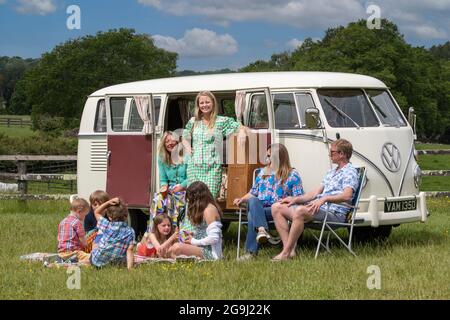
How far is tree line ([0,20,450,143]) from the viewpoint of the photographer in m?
50.0

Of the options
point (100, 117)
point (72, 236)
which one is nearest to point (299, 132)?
point (72, 236)

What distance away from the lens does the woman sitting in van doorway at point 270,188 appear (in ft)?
32.1

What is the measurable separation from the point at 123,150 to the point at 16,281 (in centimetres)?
394

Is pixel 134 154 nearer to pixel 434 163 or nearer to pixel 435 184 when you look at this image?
pixel 435 184

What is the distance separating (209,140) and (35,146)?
34576 mm

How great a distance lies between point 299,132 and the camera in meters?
10.5

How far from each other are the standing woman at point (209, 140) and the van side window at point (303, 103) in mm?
763

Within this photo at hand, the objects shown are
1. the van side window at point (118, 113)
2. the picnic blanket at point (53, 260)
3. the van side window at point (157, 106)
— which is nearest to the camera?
the picnic blanket at point (53, 260)

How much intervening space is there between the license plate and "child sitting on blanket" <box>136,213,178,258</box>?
8.75 feet

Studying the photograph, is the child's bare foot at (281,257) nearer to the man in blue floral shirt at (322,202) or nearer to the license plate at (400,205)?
the man in blue floral shirt at (322,202)

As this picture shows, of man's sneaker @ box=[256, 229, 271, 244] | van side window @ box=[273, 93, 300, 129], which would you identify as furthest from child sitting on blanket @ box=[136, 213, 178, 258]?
van side window @ box=[273, 93, 300, 129]

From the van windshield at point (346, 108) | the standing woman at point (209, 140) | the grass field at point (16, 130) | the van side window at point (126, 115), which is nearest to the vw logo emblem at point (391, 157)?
the van windshield at point (346, 108)

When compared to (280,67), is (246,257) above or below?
below

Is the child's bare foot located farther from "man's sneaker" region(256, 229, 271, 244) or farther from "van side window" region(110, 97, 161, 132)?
"van side window" region(110, 97, 161, 132)
